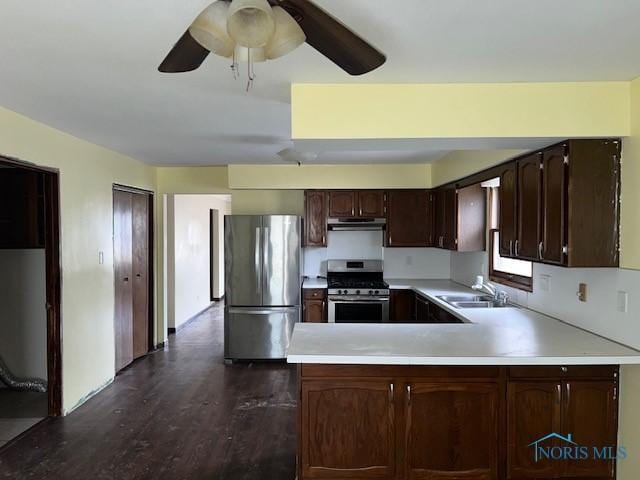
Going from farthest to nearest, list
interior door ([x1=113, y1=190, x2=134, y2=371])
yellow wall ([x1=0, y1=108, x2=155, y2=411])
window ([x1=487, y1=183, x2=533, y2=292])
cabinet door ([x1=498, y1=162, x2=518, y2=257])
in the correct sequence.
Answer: interior door ([x1=113, y1=190, x2=134, y2=371]) → window ([x1=487, y1=183, x2=533, y2=292]) → yellow wall ([x1=0, y1=108, x2=155, y2=411]) → cabinet door ([x1=498, y1=162, x2=518, y2=257])

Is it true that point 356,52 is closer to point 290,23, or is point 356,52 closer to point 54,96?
point 290,23

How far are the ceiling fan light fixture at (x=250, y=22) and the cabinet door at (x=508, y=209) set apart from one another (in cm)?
227

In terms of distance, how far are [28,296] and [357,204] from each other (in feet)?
Result: 11.5

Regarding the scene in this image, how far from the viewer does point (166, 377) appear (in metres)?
4.43

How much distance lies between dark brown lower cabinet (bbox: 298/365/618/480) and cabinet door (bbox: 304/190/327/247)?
298 centimetres

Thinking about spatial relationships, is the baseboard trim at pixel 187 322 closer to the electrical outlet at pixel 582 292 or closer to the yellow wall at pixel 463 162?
the yellow wall at pixel 463 162

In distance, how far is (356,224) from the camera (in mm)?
5223

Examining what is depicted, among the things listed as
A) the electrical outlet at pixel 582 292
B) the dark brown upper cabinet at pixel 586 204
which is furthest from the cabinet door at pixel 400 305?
the dark brown upper cabinet at pixel 586 204

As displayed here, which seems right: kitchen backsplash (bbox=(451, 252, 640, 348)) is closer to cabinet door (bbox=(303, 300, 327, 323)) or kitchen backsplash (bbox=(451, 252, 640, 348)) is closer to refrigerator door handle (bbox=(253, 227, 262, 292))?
cabinet door (bbox=(303, 300, 327, 323))

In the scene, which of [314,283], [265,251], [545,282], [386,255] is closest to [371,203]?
[386,255]

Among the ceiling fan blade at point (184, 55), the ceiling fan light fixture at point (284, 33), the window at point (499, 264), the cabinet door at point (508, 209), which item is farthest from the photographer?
the window at point (499, 264)

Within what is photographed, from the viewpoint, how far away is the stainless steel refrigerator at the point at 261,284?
15.7 feet

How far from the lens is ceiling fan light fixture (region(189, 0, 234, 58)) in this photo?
3.91 ft

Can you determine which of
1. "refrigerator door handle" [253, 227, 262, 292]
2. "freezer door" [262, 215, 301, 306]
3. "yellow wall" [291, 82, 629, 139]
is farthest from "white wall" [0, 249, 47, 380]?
"yellow wall" [291, 82, 629, 139]
